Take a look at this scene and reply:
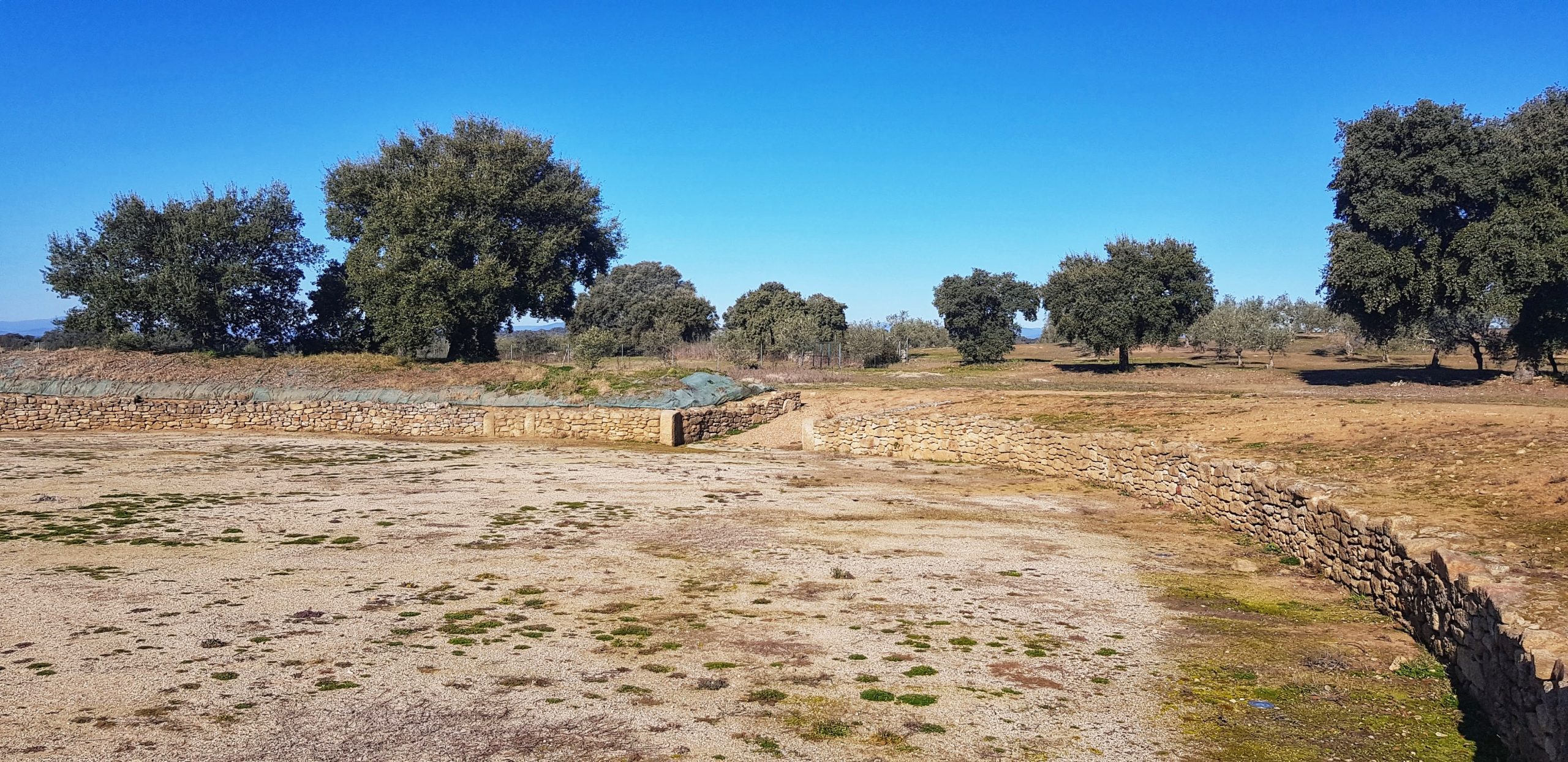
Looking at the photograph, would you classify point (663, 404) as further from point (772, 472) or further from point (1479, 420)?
point (1479, 420)

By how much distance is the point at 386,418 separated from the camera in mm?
29219

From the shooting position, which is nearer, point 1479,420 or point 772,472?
point 1479,420

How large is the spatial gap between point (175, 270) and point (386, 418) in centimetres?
1191

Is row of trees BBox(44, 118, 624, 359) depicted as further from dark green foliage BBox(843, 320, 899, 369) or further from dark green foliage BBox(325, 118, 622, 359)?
dark green foliage BBox(843, 320, 899, 369)

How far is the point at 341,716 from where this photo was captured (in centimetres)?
637

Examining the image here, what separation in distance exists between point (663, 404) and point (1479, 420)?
762 inches

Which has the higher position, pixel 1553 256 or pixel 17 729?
pixel 1553 256

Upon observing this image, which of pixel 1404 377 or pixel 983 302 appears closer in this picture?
pixel 1404 377

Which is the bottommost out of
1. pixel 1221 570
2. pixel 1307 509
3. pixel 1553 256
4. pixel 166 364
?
pixel 1221 570

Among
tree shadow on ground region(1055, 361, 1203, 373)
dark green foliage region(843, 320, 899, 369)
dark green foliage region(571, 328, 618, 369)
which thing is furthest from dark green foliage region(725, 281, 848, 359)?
tree shadow on ground region(1055, 361, 1203, 373)

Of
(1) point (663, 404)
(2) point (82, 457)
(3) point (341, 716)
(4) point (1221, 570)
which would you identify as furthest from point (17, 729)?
(1) point (663, 404)

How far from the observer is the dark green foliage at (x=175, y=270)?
110ft

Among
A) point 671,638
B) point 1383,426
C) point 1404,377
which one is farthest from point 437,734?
point 1404,377

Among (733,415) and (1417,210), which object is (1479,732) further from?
(1417,210)
